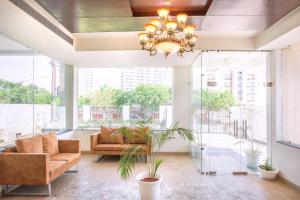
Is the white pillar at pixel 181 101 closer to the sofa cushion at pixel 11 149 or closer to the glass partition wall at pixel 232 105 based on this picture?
the glass partition wall at pixel 232 105

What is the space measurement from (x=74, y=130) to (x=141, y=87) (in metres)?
2.39

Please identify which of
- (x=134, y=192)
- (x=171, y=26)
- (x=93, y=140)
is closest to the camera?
(x=171, y=26)

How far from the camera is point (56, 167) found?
362 cm

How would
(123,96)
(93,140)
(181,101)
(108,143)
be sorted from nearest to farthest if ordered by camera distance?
(93,140), (108,143), (181,101), (123,96)

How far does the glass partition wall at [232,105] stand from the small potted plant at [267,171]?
1.08 ft

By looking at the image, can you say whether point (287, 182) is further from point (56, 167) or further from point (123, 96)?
point (123, 96)

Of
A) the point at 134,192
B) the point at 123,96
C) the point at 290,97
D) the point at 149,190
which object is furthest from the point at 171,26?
the point at 123,96

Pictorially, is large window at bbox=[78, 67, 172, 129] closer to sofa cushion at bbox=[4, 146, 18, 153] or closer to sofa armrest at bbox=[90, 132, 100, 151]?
sofa armrest at bbox=[90, 132, 100, 151]

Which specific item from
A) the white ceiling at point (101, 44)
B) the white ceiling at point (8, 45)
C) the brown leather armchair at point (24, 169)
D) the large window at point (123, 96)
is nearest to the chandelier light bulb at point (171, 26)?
the white ceiling at point (101, 44)

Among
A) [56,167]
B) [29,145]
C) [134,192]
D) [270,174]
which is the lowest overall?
[134,192]

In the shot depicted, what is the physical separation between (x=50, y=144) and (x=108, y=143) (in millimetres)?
1655

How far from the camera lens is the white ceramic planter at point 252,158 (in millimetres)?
4723

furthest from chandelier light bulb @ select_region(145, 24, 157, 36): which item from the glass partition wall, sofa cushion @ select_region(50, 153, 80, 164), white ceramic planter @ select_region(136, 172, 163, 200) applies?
sofa cushion @ select_region(50, 153, 80, 164)

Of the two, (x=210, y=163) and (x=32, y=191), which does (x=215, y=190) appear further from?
(x=32, y=191)
